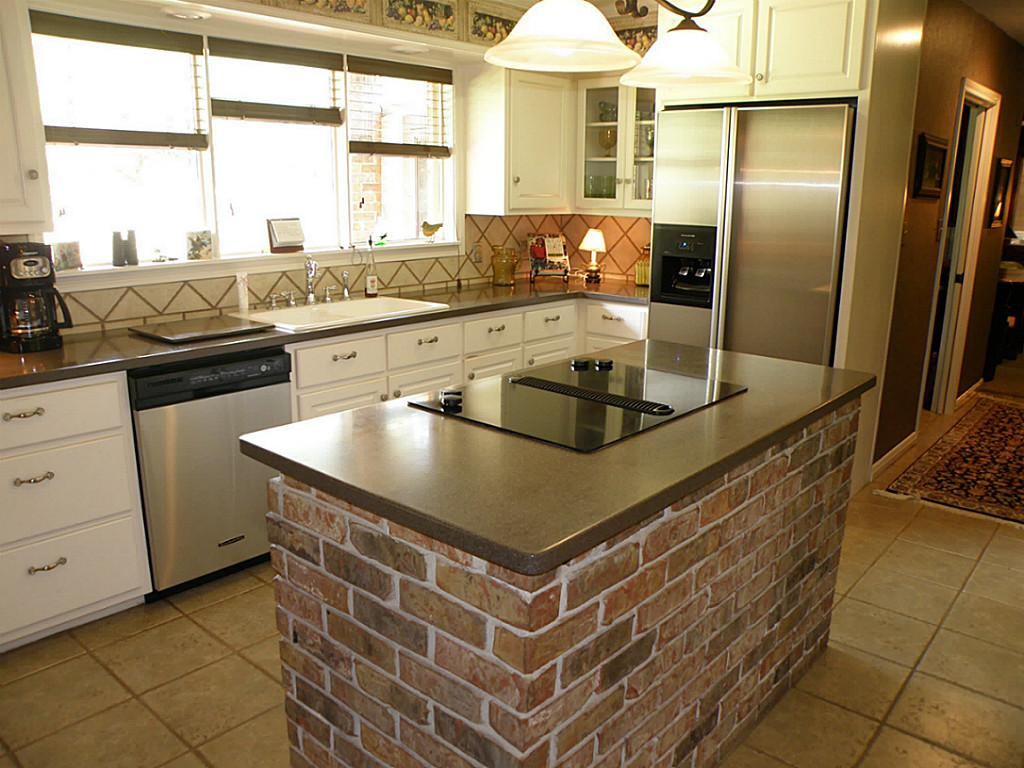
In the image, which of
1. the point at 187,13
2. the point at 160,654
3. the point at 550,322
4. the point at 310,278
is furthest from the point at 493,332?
the point at 160,654

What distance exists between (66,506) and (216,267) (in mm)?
1356

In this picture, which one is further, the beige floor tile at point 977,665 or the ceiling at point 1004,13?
the ceiling at point 1004,13

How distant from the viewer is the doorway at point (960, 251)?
202 inches

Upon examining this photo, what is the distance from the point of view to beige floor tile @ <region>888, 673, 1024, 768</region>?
2.28 m

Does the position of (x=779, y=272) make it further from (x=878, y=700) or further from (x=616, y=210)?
(x=878, y=700)

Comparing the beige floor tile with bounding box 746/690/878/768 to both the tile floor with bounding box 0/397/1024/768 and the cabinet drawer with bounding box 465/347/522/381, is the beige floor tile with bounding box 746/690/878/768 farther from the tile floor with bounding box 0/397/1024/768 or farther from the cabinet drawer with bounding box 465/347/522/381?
the cabinet drawer with bounding box 465/347/522/381

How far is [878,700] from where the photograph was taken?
2506 mm

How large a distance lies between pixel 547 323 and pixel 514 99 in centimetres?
129

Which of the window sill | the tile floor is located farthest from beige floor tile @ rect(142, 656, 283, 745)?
the window sill

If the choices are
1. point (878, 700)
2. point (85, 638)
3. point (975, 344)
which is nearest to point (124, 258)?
point (85, 638)

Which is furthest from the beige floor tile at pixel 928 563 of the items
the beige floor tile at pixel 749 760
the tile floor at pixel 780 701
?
the beige floor tile at pixel 749 760

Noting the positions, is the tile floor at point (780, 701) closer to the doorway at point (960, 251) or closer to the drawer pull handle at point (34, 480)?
the drawer pull handle at point (34, 480)

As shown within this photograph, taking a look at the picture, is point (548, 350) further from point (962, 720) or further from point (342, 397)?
point (962, 720)

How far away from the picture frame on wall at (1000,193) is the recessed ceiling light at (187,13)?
5023 mm
